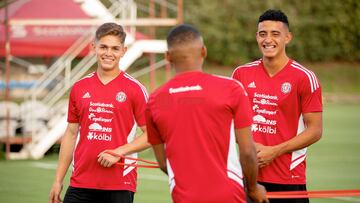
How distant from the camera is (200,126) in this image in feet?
19.6

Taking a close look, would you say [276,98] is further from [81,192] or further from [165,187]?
[165,187]

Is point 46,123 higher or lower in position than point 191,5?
lower

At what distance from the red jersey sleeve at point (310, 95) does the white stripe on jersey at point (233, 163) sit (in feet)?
6.29

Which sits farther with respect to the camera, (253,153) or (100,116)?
(100,116)

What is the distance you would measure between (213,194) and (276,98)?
216cm

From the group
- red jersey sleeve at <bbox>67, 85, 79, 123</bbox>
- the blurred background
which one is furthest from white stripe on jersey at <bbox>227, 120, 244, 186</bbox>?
the blurred background

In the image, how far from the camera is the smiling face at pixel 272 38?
8.16m

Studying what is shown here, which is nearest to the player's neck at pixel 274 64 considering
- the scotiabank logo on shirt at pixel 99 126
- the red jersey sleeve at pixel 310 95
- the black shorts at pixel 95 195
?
the red jersey sleeve at pixel 310 95

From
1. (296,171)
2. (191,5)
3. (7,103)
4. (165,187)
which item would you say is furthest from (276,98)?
(191,5)

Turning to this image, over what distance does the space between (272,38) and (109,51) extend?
4.45 ft

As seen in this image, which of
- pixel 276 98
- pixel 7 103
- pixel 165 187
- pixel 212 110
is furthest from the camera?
pixel 7 103

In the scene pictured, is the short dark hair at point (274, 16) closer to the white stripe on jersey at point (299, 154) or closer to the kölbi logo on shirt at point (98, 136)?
the white stripe on jersey at point (299, 154)

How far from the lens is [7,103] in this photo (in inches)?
858

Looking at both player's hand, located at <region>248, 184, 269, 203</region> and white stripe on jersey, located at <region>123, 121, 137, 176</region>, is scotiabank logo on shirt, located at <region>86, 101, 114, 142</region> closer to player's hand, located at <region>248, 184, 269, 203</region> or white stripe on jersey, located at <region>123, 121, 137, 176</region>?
white stripe on jersey, located at <region>123, 121, 137, 176</region>
